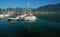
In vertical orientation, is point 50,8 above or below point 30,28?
above

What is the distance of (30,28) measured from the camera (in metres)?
2.27

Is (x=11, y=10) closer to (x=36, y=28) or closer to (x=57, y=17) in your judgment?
(x=36, y=28)

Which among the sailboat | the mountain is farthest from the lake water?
the mountain

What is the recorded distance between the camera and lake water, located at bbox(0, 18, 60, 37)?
224 centimetres

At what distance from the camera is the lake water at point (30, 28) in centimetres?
224

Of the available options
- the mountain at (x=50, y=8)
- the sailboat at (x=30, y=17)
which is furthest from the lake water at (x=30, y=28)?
the mountain at (x=50, y=8)

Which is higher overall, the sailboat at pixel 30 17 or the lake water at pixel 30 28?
the sailboat at pixel 30 17

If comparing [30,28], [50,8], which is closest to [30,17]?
[30,28]

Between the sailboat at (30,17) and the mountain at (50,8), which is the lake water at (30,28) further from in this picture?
the mountain at (50,8)

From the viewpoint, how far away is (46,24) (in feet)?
7.50

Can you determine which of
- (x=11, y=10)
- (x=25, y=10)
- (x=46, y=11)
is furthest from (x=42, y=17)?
(x=11, y=10)

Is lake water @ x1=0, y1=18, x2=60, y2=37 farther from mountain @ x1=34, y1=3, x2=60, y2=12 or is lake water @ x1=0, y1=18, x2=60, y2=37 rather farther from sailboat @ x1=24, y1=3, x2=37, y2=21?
mountain @ x1=34, y1=3, x2=60, y2=12

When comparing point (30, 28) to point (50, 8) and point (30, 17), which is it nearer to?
point (30, 17)

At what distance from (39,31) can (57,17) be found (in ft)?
1.36
